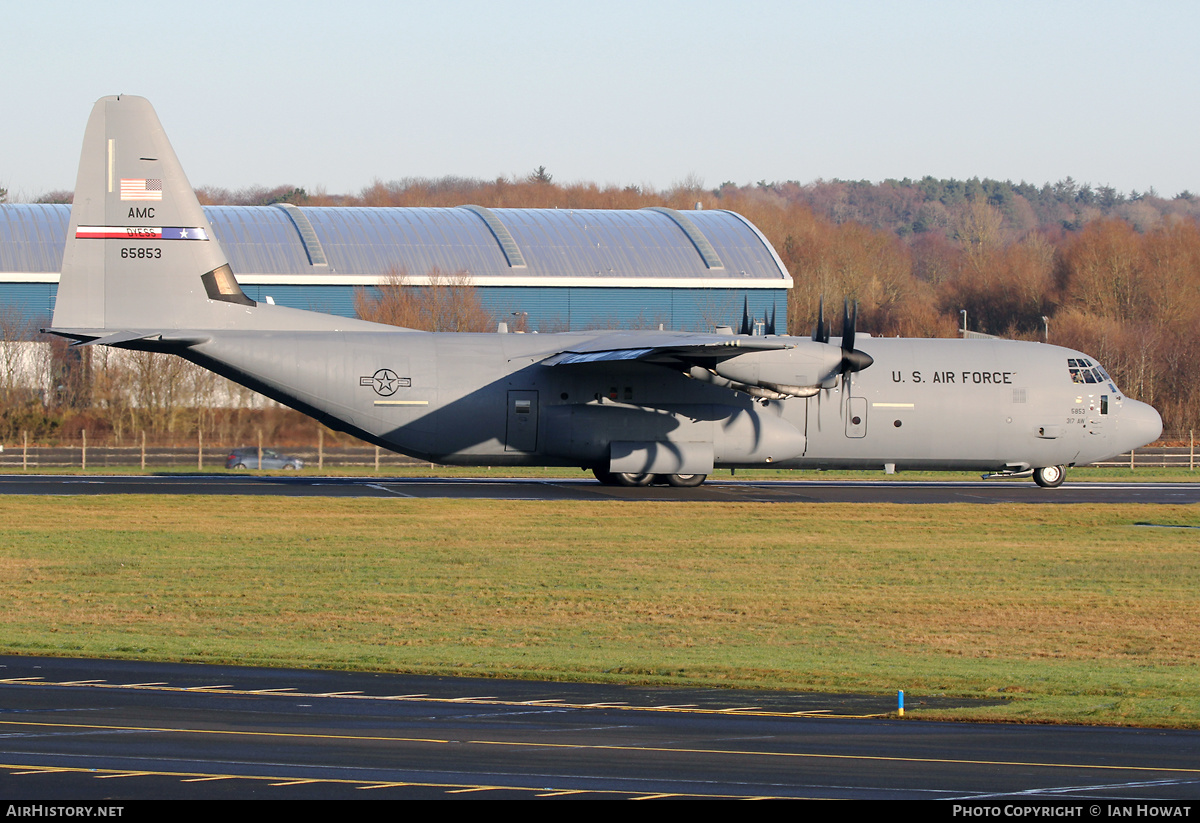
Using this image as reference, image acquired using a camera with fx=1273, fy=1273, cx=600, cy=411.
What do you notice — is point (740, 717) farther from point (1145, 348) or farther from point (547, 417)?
point (1145, 348)

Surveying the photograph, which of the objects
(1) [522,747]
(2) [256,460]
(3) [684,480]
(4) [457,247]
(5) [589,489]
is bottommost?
(2) [256,460]

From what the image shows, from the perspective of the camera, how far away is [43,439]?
5434 cm

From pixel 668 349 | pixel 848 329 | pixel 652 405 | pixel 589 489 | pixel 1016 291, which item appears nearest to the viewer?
pixel 668 349

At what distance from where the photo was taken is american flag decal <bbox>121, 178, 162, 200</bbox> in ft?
106

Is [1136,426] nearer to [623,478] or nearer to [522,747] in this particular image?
[623,478]

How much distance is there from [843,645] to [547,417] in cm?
1721

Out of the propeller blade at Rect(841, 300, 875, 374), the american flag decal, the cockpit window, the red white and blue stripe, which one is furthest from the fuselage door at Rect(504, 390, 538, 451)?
the cockpit window

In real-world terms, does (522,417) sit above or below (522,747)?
above

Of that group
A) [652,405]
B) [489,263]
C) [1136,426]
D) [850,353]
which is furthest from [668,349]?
[489,263]

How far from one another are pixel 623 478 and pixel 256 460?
798 inches

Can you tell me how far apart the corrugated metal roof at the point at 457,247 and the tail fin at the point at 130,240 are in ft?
125

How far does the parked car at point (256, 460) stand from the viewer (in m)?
50.1

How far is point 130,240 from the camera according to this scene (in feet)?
106

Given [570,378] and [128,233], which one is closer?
[128,233]
